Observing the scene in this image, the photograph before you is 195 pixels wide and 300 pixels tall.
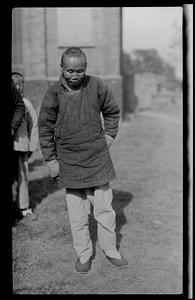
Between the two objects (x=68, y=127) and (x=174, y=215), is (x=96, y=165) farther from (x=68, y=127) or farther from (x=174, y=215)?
(x=174, y=215)

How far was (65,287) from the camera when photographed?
351 centimetres

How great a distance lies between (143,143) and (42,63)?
16.2ft

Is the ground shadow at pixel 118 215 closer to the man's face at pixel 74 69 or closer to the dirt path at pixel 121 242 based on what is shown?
the dirt path at pixel 121 242

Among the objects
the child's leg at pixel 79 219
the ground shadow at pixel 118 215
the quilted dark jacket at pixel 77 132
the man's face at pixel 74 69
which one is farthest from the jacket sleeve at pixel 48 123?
the ground shadow at pixel 118 215

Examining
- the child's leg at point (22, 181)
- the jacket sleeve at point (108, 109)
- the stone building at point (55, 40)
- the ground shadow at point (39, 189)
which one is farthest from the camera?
the stone building at point (55, 40)

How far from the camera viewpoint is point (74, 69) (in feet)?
11.1

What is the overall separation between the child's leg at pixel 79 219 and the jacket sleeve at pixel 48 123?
393 millimetres

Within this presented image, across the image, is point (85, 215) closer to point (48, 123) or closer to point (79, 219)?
point (79, 219)

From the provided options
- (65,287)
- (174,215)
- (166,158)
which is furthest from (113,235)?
(166,158)

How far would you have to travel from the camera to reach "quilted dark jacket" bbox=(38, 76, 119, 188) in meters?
3.55

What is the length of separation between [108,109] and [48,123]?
1.79 feet

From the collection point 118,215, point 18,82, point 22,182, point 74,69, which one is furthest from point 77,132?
point 118,215

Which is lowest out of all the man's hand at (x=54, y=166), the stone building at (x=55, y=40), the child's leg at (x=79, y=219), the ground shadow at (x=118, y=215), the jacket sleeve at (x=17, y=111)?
the ground shadow at (x=118, y=215)

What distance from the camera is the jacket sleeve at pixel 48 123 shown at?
3.60 metres
